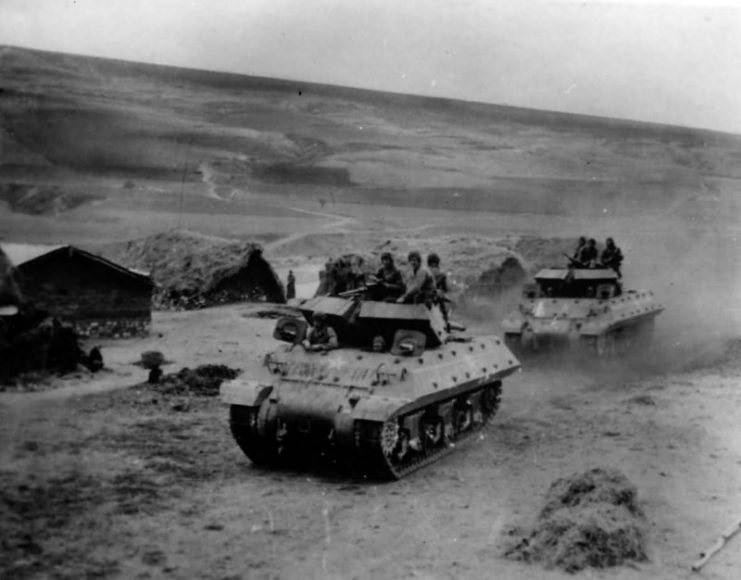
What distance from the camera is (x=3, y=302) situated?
736 cm

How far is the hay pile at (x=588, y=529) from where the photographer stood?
652 centimetres

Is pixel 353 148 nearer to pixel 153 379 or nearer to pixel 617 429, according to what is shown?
pixel 153 379

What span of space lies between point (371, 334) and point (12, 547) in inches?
189

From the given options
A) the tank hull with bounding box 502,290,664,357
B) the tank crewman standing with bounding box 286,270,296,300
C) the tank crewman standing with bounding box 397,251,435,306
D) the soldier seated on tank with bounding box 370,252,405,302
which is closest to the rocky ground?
the tank hull with bounding box 502,290,664,357

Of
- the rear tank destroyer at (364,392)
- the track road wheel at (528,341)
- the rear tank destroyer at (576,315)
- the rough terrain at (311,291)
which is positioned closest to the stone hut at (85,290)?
the rough terrain at (311,291)

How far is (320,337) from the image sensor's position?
31.7ft

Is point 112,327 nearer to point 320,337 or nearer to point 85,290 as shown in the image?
point 85,290

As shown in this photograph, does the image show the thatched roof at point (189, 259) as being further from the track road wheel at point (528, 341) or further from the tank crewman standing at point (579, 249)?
the tank crewman standing at point (579, 249)

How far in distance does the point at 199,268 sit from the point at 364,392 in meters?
12.1

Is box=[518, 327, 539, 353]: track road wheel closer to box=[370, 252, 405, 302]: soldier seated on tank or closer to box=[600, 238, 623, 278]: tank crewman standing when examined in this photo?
box=[600, 238, 623, 278]: tank crewman standing

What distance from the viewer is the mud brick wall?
1316 centimetres

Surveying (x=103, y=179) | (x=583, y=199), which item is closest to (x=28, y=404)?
(x=103, y=179)

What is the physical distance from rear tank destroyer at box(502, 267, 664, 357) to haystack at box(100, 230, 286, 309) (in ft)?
24.5

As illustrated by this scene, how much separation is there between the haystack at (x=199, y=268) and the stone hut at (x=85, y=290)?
4.21 metres
